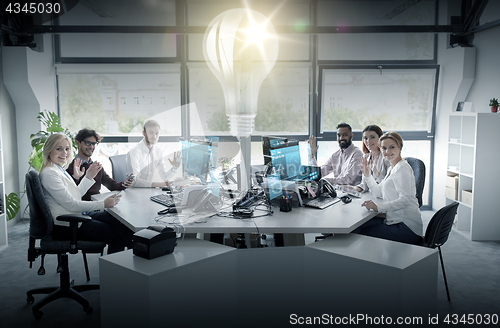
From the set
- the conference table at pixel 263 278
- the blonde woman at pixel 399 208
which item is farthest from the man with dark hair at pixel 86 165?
the blonde woman at pixel 399 208

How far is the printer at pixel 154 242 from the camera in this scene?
2402mm

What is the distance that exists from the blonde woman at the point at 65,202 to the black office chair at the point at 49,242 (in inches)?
2.5

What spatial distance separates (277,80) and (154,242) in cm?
386

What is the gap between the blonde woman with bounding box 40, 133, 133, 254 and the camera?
3018 mm

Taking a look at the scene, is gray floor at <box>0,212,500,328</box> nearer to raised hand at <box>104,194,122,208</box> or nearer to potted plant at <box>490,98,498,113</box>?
raised hand at <box>104,194,122,208</box>

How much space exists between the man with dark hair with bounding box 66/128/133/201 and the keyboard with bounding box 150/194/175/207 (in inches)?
19.9

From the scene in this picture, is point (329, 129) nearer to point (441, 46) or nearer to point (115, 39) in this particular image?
point (441, 46)

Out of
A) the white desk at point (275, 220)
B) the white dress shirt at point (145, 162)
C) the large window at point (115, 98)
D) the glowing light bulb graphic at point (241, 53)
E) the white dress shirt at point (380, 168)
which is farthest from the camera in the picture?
the large window at point (115, 98)

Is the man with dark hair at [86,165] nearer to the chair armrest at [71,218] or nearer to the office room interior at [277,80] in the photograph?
the chair armrest at [71,218]

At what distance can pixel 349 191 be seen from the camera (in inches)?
150

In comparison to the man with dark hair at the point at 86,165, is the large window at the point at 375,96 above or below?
above

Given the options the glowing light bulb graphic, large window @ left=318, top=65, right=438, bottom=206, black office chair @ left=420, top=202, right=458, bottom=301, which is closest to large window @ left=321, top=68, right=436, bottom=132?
large window @ left=318, top=65, right=438, bottom=206

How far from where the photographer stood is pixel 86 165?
12.5 feet

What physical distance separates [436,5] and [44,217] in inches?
219
